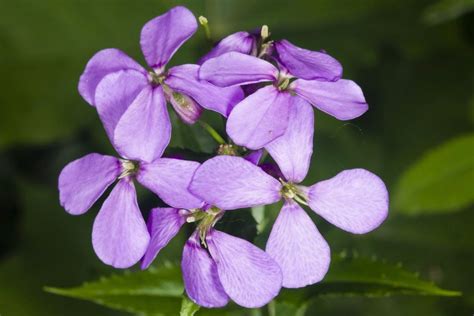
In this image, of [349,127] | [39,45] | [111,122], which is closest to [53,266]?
[39,45]

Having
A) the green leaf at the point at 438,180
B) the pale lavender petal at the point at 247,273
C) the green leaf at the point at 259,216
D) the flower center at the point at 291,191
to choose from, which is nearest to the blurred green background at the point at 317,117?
the green leaf at the point at 438,180

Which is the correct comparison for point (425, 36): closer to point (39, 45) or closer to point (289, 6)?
point (289, 6)

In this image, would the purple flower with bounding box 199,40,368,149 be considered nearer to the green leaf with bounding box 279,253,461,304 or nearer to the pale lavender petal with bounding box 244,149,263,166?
the pale lavender petal with bounding box 244,149,263,166

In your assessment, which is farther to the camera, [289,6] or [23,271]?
[289,6]

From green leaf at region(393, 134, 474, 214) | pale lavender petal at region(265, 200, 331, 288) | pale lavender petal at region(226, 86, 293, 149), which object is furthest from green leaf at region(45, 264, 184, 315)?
green leaf at region(393, 134, 474, 214)

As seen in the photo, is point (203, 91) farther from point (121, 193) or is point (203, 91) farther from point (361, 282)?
point (361, 282)

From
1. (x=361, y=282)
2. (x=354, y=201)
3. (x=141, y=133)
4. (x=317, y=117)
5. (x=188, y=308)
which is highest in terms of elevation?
(x=141, y=133)

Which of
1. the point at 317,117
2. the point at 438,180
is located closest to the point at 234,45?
the point at 438,180
